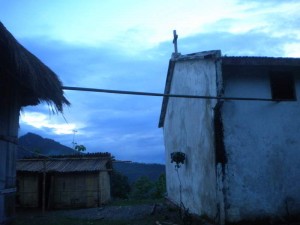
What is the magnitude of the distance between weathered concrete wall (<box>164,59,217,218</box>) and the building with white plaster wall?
Result: 0.03 meters

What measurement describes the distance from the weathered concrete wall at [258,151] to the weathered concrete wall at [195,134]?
0.64 meters

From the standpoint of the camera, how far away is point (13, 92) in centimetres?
792

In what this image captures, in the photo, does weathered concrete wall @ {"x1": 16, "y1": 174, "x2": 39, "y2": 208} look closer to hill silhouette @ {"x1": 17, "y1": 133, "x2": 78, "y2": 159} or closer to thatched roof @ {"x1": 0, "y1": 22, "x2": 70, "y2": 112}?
thatched roof @ {"x1": 0, "y1": 22, "x2": 70, "y2": 112}

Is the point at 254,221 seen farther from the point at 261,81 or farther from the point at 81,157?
the point at 81,157

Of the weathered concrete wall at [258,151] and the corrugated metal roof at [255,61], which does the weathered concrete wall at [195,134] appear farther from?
the weathered concrete wall at [258,151]

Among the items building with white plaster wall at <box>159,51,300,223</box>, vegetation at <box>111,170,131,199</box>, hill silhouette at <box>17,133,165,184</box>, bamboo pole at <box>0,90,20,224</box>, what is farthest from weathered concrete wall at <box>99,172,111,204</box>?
hill silhouette at <box>17,133,165,184</box>

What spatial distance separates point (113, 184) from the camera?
30.6 meters

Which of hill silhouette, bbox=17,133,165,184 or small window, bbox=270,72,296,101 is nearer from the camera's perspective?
small window, bbox=270,72,296,101

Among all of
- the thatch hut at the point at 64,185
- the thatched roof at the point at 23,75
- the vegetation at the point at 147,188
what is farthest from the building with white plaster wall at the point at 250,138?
the vegetation at the point at 147,188

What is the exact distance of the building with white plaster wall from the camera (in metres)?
9.27

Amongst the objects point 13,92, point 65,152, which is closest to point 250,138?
point 13,92

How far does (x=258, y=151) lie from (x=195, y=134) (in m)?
2.82

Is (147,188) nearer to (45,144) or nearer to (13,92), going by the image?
(45,144)

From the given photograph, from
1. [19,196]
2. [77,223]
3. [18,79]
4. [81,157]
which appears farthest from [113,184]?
[18,79]
